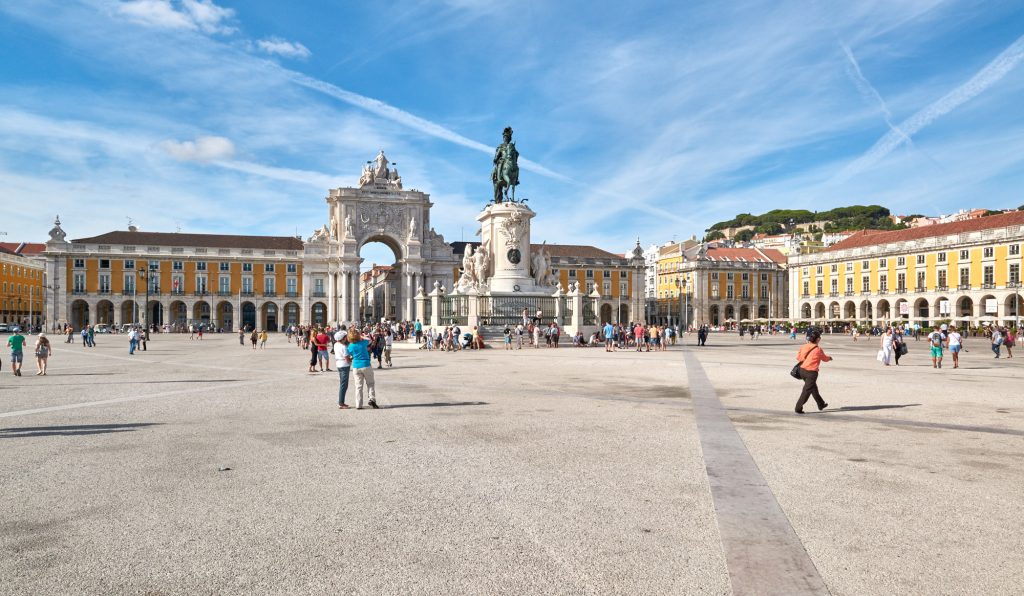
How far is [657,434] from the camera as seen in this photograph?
26.6ft

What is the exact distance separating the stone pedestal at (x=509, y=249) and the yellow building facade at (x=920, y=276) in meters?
40.2

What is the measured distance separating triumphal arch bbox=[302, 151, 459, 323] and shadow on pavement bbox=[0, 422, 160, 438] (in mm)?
67690

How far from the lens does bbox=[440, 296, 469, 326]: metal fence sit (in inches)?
1205

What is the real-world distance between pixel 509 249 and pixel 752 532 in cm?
2596

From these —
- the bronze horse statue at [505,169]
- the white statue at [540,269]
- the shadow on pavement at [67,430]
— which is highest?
the bronze horse statue at [505,169]

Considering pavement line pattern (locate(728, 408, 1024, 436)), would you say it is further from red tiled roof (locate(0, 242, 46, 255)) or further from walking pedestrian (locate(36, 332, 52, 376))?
red tiled roof (locate(0, 242, 46, 255))

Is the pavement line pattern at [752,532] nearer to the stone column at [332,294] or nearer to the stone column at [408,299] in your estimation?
the stone column at [408,299]

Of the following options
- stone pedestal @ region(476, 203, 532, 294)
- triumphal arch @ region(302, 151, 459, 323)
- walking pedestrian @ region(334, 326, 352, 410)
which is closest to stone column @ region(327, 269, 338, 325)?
triumphal arch @ region(302, 151, 459, 323)

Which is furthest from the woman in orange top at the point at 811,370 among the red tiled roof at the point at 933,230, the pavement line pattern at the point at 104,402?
the red tiled roof at the point at 933,230

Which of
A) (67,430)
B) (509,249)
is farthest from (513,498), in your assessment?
(509,249)

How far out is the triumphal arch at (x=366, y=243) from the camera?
77.1 m

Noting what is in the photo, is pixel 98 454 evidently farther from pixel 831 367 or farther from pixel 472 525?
pixel 831 367

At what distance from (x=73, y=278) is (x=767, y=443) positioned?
89.3 metres

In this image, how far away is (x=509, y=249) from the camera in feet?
98.8
